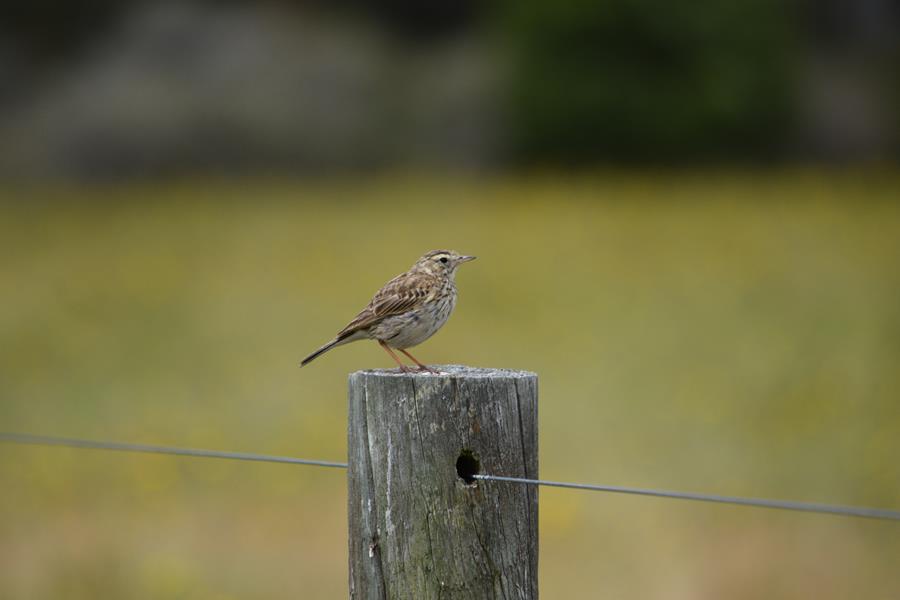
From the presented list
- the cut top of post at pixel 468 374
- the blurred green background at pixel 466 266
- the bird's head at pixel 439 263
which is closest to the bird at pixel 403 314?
the bird's head at pixel 439 263

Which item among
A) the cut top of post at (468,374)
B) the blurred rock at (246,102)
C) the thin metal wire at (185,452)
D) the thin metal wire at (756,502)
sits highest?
the blurred rock at (246,102)

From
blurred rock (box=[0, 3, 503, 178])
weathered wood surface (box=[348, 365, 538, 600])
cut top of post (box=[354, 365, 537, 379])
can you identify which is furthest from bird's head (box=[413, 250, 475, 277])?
blurred rock (box=[0, 3, 503, 178])

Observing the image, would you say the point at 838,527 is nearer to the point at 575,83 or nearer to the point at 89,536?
the point at 89,536

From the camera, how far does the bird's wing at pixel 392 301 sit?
4.99m

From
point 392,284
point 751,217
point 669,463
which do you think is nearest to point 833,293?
point 751,217

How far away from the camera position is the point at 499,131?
3394cm

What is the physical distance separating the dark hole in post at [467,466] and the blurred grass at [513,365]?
5.53 m

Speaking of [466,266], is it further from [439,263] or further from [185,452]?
[185,452]

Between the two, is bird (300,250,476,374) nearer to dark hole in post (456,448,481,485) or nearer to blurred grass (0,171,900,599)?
dark hole in post (456,448,481,485)

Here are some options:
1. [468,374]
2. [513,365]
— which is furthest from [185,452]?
[513,365]

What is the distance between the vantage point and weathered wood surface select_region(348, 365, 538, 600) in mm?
3451

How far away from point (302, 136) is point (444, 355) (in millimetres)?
22921

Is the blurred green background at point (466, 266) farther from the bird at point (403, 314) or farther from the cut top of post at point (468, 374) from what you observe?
the cut top of post at point (468, 374)

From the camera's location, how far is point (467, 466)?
3504 millimetres
